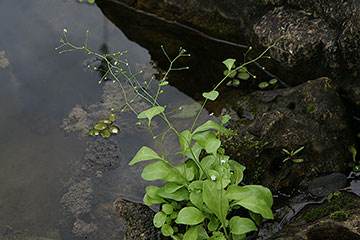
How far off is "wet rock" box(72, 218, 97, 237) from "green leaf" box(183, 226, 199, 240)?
96 cm

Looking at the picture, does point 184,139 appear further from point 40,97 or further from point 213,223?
point 40,97

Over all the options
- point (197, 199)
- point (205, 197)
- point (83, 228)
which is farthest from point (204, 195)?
point (83, 228)

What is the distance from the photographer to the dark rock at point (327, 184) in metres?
3.92

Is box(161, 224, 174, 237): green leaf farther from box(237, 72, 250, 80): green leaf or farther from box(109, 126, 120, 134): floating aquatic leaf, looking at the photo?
box(237, 72, 250, 80): green leaf

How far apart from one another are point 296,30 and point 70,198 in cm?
292

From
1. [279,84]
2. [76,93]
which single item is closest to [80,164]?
[76,93]

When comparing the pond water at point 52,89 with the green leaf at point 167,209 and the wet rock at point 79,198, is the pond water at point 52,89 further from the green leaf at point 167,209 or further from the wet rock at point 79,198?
the green leaf at point 167,209

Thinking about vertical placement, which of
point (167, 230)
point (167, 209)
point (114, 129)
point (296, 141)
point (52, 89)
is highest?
point (296, 141)

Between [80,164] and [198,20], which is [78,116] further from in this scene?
[198,20]

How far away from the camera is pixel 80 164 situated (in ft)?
14.6

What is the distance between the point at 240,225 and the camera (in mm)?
3357

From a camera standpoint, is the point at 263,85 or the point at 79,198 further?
the point at 263,85

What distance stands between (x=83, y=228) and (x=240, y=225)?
1.41 m

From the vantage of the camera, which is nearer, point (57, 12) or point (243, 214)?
point (243, 214)
